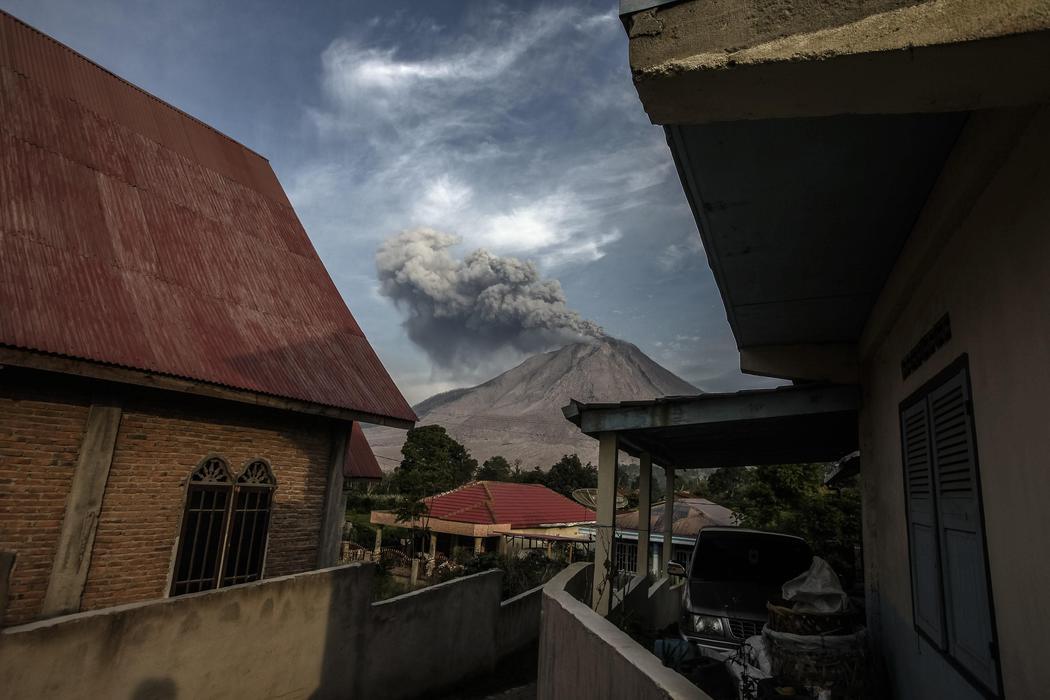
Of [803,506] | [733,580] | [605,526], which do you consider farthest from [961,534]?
[803,506]

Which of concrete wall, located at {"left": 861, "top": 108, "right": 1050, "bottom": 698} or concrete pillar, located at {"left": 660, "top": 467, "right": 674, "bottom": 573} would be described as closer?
concrete wall, located at {"left": 861, "top": 108, "right": 1050, "bottom": 698}

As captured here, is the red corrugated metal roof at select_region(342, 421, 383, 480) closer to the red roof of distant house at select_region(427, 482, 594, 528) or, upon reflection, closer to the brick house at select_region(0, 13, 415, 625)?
the brick house at select_region(0, 13, 415, 625)

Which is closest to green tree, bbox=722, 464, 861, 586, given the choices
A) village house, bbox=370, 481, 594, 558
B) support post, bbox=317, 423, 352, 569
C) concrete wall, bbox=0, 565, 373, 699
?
village house, bbox=370, 481, 594, 558

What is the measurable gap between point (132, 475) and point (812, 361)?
7.32 meters

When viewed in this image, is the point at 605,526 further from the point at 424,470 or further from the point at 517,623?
the point at 424,470

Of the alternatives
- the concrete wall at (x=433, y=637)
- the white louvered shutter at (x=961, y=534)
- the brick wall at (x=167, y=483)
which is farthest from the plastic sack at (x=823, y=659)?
the brick wall at (x=167, y=483)

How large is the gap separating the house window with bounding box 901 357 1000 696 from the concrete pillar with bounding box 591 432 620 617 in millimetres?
3287

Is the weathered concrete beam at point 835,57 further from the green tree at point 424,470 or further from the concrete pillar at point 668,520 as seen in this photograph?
the green tree at point 424,470

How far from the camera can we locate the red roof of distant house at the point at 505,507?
2700cm

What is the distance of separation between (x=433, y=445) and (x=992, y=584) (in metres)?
46.4

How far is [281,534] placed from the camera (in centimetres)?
→ 822

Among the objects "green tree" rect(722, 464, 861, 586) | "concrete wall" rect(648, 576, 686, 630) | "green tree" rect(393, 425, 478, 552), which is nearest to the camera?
"concrete wall" rect(648, 576, 686, 630)

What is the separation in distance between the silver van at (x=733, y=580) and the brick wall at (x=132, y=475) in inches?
208

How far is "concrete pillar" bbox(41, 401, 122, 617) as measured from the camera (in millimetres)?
6035
